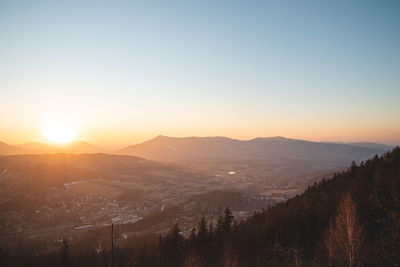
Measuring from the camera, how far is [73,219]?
14050 cm

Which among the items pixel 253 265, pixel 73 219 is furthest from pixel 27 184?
pixel 253 265

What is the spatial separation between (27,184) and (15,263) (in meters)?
148

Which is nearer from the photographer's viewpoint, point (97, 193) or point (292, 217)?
point (292, 217)

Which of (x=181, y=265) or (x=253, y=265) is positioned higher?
(x=253, y=265)

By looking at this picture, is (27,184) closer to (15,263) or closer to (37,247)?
(37,247)

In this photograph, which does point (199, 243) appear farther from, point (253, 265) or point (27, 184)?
point (27, 184)

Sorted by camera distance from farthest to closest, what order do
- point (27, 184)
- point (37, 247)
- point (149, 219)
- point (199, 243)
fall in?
point (27, 184) < point (149, 219) < point (37, 247) < point (199, 243)

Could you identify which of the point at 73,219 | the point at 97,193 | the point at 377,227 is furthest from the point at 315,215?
the point at 97,193

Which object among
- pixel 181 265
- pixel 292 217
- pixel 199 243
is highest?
pixel 292 217

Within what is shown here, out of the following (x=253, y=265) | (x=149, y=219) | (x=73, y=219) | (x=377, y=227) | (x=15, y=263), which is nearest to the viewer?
(x=377, y=227)

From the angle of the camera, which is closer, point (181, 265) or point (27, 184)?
point (181, 265)

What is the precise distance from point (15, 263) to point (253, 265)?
7138 cm

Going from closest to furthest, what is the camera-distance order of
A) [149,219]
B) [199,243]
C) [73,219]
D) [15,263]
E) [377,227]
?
1. [377,227]
2. [199,243]
3. [15,263]
4. [149,219]
5. [73,219]

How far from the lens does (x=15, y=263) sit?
217 ft
